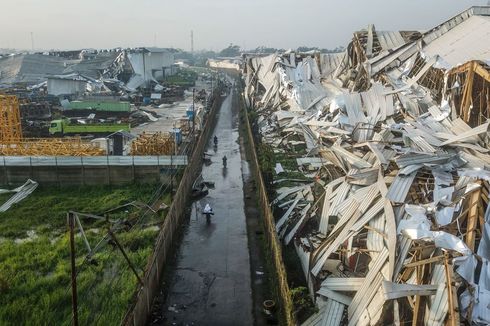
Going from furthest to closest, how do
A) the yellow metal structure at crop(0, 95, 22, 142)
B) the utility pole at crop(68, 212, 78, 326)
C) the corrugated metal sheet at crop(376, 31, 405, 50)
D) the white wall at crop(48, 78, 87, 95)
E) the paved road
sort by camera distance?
the white wall at crop(48, 78, 87, 95) → the corrugated metal sheet at crop(376, 31, 405, 50) → the yellow metal structure at crop(0, 95, 22, 142) → the paved road → the utility pole at crop(68, 212, 78, 326)

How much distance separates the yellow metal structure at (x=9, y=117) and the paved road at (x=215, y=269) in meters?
15.1

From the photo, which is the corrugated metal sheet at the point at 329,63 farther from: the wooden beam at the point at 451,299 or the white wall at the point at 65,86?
the wooden beam at the point at 451,299

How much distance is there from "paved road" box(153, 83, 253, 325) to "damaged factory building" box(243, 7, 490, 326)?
86.2 inches

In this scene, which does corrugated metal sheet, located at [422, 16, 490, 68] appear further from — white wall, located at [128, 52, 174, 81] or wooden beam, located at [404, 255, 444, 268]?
white wall, located at [128, 52, 174, 81]

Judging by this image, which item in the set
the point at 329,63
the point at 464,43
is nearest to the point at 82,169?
the point at 464,43

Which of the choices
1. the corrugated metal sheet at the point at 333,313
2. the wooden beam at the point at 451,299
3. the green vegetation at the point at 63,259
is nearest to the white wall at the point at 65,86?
the green vegetation at the point at 63,259

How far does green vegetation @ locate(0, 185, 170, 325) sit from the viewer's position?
13.4m

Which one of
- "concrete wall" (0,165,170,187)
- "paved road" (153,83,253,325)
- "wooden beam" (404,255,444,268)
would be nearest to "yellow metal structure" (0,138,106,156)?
"concrete wall" (0,165,170,187)

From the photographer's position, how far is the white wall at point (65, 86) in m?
57.9

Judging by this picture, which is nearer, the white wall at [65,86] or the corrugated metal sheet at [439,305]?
the corrugated metal sheet at [439,305]

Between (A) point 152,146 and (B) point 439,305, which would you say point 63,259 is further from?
(B) point 439,305

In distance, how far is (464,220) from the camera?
12578 millimetres

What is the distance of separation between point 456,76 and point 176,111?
120ft

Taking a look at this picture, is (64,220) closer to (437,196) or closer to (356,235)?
(356,235)
